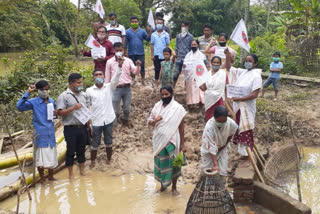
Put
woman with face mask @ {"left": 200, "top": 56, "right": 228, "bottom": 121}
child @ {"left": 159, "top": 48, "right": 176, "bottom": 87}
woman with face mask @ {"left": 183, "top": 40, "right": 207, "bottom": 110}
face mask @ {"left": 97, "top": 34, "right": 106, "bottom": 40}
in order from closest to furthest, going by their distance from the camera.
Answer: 1. woman with face mask @ {"left": 200, "top": 56, "right": 228, "bottom": 121}
2. woman with face mask @ {"left": 183, "top": 40, "right": 207, "bottom": 110}
3. face mask @ {"left": 97, "top": 34, "right": 106, "bottom": 40}
4. child @ {"left": 159, "top": 48, "right": 176, "bottom": 87}

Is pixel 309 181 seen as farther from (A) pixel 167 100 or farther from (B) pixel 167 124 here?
(A) pixel 167 100

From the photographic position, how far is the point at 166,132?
4602mm

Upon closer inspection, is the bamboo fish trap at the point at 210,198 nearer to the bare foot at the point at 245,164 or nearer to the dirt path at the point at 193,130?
the bare foot at the point at 245,164

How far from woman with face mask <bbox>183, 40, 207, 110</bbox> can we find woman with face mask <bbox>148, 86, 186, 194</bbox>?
2.36m

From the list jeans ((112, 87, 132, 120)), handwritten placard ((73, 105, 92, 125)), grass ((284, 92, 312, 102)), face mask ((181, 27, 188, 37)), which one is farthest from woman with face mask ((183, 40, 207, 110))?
grass ((284, 92, 312, 102))

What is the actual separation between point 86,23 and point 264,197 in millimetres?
17361

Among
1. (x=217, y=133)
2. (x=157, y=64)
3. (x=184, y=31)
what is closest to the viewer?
(x=217, y=133)

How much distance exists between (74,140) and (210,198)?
241 centimetres

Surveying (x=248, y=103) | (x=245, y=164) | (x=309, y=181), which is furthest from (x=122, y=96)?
(x=309, y=181)

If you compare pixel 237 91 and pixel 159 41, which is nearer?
pixel 237 91

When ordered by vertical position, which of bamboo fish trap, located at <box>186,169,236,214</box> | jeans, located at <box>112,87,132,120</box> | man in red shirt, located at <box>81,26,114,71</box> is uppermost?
man in red shirt, located at <box>81,26,114,71</box>

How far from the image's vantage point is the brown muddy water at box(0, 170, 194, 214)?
4512 mm

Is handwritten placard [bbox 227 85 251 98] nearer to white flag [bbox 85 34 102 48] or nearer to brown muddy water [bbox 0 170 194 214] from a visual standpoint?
brown muddy water [bbox 0 170 194 214]

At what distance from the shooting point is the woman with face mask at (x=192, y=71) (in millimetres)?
6793
